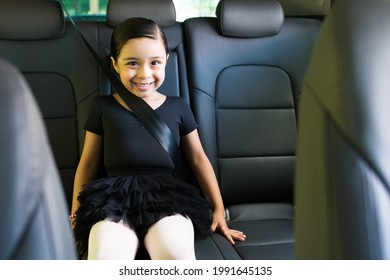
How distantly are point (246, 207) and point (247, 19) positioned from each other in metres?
0.58

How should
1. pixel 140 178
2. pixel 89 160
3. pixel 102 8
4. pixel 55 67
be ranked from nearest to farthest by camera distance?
1. pixel 140 178
2. pixel 89 160
3. pixel 55 67
4. pixel 102 8

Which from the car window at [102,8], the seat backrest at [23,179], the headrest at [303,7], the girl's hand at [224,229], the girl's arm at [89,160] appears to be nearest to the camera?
the seat backrest at [23,179]

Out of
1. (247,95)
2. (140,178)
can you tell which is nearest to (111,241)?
(140,178)

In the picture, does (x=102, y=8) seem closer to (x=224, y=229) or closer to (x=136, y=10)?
(x=136, y=10)

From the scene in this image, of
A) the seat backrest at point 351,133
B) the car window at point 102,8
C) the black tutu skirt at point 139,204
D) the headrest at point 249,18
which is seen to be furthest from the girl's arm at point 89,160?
the seat backrest at point 351,133

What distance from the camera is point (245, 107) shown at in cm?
143

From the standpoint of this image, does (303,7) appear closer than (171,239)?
No

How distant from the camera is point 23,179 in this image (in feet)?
1.53

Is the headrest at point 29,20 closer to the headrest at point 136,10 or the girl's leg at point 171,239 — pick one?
the headrest at point 136,10

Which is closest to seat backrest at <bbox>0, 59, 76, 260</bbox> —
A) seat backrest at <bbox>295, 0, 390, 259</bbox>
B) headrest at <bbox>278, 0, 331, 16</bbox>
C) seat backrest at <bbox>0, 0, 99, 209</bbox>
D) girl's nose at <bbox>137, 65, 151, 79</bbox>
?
seat backrest at <bbox>295, 0, 390, 259</bbox>

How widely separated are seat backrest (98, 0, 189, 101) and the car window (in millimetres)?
373

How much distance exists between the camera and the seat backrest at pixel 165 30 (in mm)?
1405

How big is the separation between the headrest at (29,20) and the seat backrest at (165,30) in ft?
0.46

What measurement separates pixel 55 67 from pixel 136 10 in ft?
0.97
